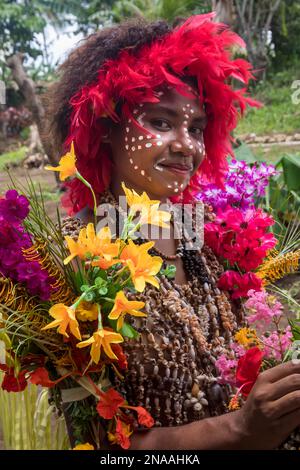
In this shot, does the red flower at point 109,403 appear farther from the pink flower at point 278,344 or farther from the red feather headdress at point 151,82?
the red feather headdress at point 151,82

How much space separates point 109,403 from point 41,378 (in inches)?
6.7

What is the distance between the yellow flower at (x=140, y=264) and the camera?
1.20m

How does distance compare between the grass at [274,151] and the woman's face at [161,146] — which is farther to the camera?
the grass at [274,151]

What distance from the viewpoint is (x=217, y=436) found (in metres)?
1.31

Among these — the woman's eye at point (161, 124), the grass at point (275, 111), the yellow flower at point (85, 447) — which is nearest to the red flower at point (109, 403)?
the yellow flower at point (85, 447)

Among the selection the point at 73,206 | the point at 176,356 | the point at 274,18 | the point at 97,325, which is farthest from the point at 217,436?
the point at 274,18

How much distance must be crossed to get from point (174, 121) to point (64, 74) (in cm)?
38

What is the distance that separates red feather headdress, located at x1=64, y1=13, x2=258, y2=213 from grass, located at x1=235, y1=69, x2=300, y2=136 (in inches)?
336

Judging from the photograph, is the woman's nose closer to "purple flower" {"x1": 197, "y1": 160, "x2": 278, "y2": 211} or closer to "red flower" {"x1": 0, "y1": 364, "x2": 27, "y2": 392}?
"purple flower" {"x1": 197, "y1": 160, "x2": 278, "y2": 211}

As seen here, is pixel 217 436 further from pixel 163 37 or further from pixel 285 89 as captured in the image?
pixel 285 89

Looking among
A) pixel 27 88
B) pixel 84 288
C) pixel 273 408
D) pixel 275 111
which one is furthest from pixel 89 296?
pixel 275 111

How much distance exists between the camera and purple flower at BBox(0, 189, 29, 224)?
129 centimetres

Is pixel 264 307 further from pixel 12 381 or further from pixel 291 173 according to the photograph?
pixel 291 173

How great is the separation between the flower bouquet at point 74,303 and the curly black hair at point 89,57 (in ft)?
1.18
